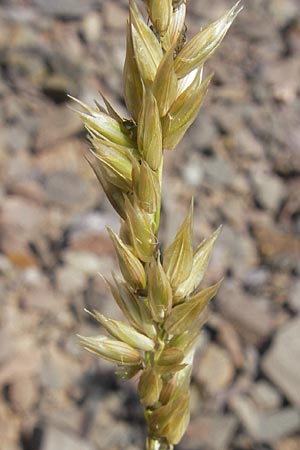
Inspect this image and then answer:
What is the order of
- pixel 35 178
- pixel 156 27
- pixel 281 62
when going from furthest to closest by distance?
pixel 281 62, pixel 35 178, pixel 156 27

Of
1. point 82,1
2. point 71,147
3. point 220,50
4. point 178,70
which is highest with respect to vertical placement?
point 178,70

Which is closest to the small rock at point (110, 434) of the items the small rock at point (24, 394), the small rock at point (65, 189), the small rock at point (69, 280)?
the small rock at point (24, 394)

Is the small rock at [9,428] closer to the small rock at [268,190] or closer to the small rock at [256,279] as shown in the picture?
the small rock at [256,279]

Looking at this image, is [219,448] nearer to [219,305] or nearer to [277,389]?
[277,389]

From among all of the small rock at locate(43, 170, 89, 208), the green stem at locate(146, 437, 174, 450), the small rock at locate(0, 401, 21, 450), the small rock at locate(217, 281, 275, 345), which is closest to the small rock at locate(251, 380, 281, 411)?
the small rock at locate(217, 281, 275, 345)

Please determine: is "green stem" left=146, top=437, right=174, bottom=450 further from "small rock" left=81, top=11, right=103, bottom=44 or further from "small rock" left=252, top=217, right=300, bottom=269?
"small rock" left=81, top=11, right=103, bottom=44

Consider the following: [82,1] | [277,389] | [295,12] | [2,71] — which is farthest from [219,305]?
[295,12]
